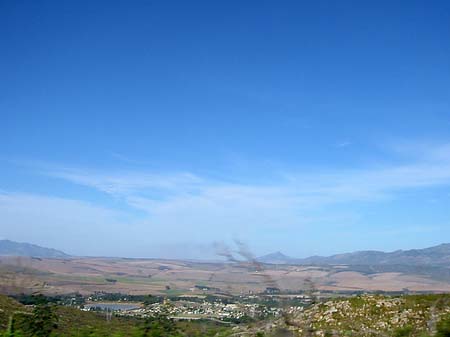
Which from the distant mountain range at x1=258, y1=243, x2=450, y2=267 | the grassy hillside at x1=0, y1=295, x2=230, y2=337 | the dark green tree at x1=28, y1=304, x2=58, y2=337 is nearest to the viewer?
the grassy hillside at x1=0, y1=295, x2=230, y2=337

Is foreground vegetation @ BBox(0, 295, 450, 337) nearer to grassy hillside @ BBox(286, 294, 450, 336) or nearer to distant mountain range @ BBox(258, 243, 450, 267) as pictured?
grassy hillside @ BBox(286, 294, 450, 336)

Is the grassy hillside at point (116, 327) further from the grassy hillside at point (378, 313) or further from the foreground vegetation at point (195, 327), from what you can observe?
the grassy hillside at point (378, 313)

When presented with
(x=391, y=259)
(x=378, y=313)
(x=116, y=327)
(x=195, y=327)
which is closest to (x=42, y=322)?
(x=116, y=327)

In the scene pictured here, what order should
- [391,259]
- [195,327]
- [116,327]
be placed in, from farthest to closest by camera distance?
[391,259] → [116,327] → [195,327]

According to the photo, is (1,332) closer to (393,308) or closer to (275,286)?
(275,286)

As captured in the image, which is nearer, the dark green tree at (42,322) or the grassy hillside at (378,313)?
the grassy hillside at (378,313)

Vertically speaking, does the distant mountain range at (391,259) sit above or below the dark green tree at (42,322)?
above

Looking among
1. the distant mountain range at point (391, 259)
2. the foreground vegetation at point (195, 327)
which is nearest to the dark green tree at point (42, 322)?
the foreground vegetation at point (195, 327)

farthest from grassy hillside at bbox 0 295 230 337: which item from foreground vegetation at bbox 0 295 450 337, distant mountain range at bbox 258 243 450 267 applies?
distant mountain range at bbox 258 243 450 267

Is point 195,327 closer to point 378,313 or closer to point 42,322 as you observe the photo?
point 42,322

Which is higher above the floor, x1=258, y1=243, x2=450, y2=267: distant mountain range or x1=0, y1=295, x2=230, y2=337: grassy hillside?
x1=258, y1=243, x2=450, y2=267: distant mountain range

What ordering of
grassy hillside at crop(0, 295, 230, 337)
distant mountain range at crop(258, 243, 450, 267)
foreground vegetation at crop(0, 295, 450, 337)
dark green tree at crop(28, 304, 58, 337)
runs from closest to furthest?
foreground vegetation at crop(0, 295, 450, 337) → grassy hillside at crop(0, 295, 230, 337) → dark green tree at crop(28, 304, 58, 337) → distant mountain range at crop(258, 243, 450, 267)

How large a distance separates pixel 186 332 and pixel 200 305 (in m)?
1.89

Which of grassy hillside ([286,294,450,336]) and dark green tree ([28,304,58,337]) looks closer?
grassy hillside ([286,294,450,336])
